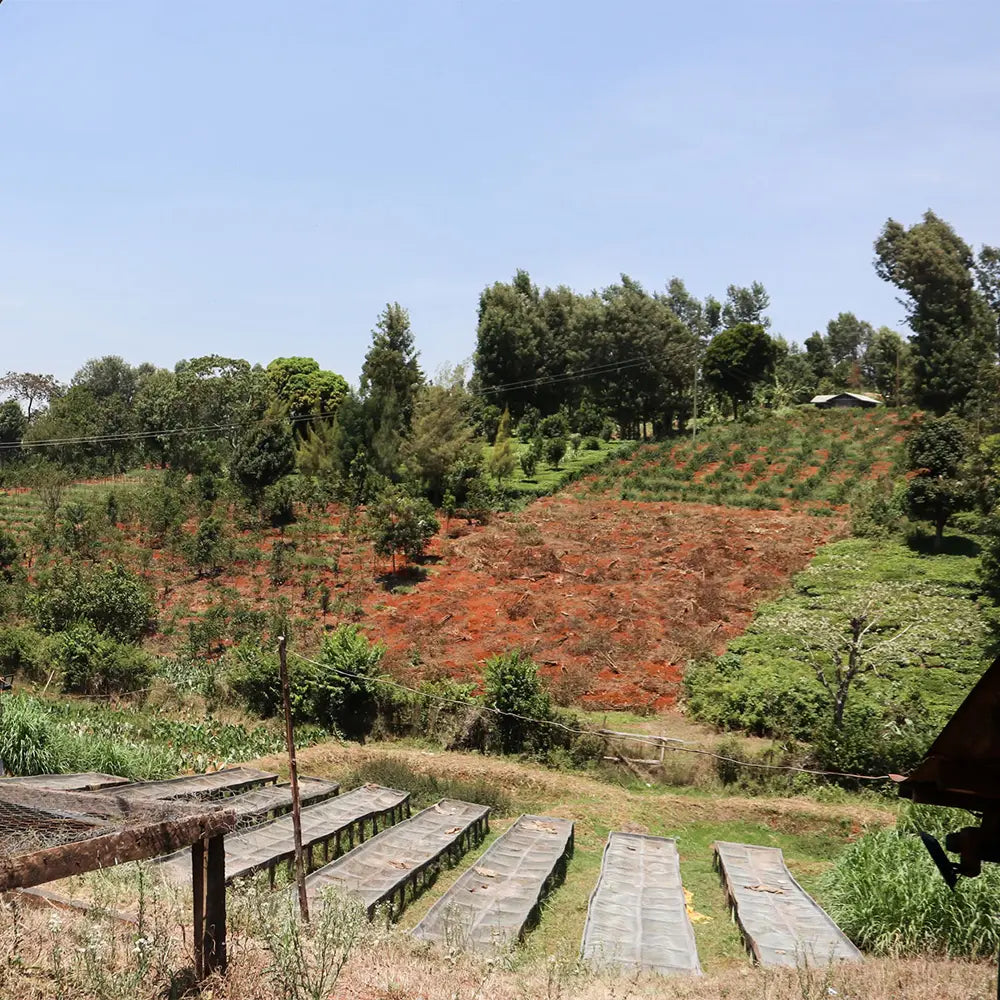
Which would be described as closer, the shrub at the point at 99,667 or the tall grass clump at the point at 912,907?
the tall grass clump at the point at 912,907

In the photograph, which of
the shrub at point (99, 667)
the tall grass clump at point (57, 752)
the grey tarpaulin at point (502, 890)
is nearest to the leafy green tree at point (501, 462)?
the shrub at point (99, 667)

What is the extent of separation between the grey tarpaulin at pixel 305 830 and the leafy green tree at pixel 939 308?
29.6 metres

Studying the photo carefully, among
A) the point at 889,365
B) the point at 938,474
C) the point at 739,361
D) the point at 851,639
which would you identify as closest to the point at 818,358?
the point at 889,365

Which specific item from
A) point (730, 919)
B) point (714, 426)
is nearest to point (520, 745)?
point (730, 919)

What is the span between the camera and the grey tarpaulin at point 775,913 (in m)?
8.34

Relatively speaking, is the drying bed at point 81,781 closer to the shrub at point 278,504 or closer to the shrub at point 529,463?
the shrub at point 278,504

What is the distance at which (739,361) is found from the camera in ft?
150

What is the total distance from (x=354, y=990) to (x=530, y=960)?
2.78 metres

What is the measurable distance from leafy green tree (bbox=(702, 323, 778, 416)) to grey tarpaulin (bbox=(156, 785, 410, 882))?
36403 mm

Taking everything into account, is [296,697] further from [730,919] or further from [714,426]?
[714,426]

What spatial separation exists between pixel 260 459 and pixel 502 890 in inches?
858

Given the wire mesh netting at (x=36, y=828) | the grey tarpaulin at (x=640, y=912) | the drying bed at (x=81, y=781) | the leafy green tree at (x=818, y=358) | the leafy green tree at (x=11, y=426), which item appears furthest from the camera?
the leafy green tree at (x=818, y=358)

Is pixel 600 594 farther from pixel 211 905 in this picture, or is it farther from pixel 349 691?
pixel 211 905

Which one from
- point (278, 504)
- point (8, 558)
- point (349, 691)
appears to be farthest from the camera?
point (278, 504)
